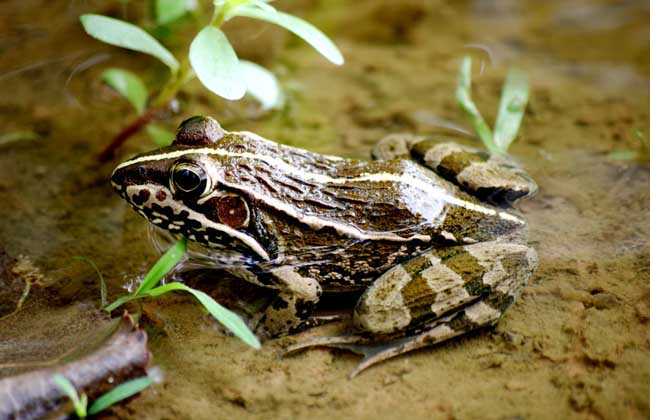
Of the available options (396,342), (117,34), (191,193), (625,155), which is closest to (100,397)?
(191,193)

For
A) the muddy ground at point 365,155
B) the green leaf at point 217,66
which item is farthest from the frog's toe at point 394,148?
the green leaf at point 217,66

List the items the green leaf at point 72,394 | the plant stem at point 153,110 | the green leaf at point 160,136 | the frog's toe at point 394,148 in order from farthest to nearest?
the green leaf at point 160,136 → the plant stem at point 153,110 → the frog's toe at point 394,148 → the green leaf at point 72,394

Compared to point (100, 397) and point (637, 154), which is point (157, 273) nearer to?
point (100, 397)

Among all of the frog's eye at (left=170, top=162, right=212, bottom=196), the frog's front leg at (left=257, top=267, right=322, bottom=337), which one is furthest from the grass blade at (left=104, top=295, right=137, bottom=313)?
the frog's front leg at (left=257, top=267, right=322, bottom=337)

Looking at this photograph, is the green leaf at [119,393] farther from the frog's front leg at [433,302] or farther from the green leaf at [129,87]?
the green leaf at [129,87]

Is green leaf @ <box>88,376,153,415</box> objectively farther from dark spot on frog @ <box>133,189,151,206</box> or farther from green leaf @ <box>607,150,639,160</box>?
green leaf @ <box>607,150,639,160</box>

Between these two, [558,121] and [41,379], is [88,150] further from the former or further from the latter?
[558,121]
